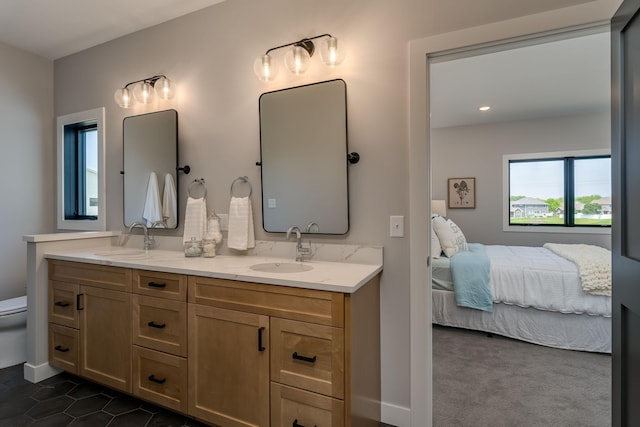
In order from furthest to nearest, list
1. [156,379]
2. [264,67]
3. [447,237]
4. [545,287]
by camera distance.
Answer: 1. [447,237]
2. [545,287]
3. [264,67]
4. [156,379]

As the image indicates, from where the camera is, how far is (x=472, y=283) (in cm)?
306

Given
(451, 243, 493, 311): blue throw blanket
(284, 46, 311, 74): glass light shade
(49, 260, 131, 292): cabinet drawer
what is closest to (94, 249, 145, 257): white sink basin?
(49, 260, 131, 292): cabinet drawer

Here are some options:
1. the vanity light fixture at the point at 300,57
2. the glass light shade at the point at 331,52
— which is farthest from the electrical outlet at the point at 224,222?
the glass light shade at the point at 331,52

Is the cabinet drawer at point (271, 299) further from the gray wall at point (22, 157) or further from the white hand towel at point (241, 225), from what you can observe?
the gray wall at point (22, 157)

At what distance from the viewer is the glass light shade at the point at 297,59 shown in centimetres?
194

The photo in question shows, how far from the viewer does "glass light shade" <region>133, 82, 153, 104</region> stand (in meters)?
2.56

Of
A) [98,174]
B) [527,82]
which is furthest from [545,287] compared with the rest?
[98,174]

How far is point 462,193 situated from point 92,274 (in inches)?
200

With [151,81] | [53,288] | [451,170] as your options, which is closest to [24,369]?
[53,288]

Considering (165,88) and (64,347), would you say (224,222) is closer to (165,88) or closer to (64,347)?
(165,88)

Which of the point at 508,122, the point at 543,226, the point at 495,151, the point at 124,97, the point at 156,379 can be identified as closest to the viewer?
the point at 156,379

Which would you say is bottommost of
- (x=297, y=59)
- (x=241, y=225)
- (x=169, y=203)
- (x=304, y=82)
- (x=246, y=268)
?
(x=246, y=268)

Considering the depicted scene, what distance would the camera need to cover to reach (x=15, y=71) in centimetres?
299

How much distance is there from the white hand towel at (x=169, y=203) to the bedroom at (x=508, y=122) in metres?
2.46
